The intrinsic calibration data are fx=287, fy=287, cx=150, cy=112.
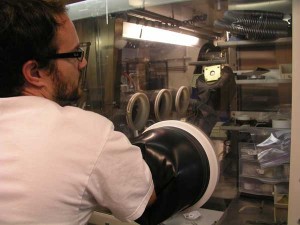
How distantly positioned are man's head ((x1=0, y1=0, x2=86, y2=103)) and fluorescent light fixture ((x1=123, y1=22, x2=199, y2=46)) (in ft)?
3.51

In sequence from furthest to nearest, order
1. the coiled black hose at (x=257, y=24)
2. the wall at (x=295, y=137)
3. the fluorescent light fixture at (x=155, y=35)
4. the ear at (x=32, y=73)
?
the fluorescent light fixture at (x=155, y=35), the coiled black hose at (x=257, y=24), the wall at (x=295, y=137), the ear at (x=32, y=73)

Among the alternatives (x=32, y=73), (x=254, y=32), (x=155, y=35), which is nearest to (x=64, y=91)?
(x=32, y=73)

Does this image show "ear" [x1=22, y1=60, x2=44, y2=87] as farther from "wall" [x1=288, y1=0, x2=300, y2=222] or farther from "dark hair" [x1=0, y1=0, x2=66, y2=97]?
"wall" [x1=288, y1=0, x2=300, y2=222]

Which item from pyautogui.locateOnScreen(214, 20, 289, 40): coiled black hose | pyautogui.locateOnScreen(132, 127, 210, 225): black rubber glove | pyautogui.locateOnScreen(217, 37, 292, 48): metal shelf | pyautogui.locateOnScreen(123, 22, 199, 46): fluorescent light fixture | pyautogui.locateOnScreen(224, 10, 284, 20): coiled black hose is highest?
pyautogui.locateOnScreen(123, 22, 199, 46): fluorescent light fixture

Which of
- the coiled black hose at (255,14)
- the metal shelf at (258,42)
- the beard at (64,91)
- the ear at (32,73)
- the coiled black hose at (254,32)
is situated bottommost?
the beard at (64,91)

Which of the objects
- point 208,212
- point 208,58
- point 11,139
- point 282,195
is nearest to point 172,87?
point 208,58

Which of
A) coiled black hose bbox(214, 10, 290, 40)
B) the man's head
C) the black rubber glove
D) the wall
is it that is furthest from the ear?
coiled black hose bbox(214, 10, 290, 40)

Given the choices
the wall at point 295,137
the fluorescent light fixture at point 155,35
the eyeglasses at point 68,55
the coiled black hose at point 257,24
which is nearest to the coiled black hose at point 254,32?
the coiled black hose at point 257,24

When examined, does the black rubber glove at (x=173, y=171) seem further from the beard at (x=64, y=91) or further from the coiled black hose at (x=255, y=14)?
the coiled black hose at (x=255, y=14)

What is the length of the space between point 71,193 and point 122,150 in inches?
5.5

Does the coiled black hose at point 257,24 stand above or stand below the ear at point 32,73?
above

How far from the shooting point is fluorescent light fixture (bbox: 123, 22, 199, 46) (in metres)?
1.80

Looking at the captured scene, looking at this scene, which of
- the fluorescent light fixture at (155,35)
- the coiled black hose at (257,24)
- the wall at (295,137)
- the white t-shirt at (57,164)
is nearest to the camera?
the white t-shirt at (57,164)

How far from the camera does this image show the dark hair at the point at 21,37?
65 cm
